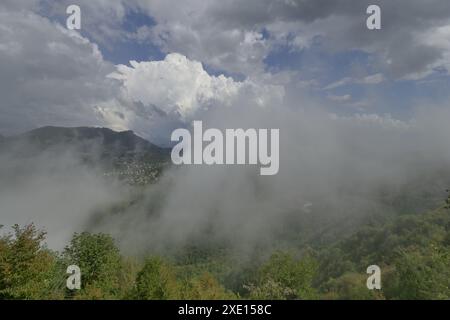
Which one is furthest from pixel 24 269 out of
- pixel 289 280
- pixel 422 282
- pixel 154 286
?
pixel 422 282

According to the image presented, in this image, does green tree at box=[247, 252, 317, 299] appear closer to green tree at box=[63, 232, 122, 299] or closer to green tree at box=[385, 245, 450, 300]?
green tree at box=[385, 245, 450, 300]

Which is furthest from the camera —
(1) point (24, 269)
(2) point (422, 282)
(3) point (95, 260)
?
(3) point (95, 260)

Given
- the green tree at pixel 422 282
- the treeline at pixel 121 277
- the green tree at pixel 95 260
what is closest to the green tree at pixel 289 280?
the treeline at pixel 121 277

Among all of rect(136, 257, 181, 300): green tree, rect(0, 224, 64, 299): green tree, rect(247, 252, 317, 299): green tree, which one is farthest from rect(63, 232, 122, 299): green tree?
rect(247, 252, 317, 299): green tree

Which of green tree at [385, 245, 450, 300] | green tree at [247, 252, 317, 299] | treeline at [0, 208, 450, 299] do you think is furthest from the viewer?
green tree at [247, 252, 317, 299]

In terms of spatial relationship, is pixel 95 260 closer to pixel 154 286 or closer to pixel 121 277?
pixel 121 277

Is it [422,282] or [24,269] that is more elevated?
[24,269]

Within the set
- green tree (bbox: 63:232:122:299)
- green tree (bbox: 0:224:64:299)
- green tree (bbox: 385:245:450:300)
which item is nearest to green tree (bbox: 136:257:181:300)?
green tree (bbox: 63:232:122:299)

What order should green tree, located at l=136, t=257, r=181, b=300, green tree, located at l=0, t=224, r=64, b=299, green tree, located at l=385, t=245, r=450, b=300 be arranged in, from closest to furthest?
green tree, located at l=0, t=224, r=64, b=299 → green tree, located at l=136, t=257, r=181, b=300 → green tree, located at l=385, t=245, r=450, b=300

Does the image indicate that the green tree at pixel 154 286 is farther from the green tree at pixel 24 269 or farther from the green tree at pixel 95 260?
the green tree at pixel 24 269

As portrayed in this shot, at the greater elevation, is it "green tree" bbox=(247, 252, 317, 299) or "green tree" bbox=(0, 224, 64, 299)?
"green tree" bbox=(0, 224, 64, 299)

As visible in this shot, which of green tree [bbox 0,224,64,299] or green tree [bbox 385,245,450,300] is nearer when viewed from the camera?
green tree [bbox 0,224,64,299]
